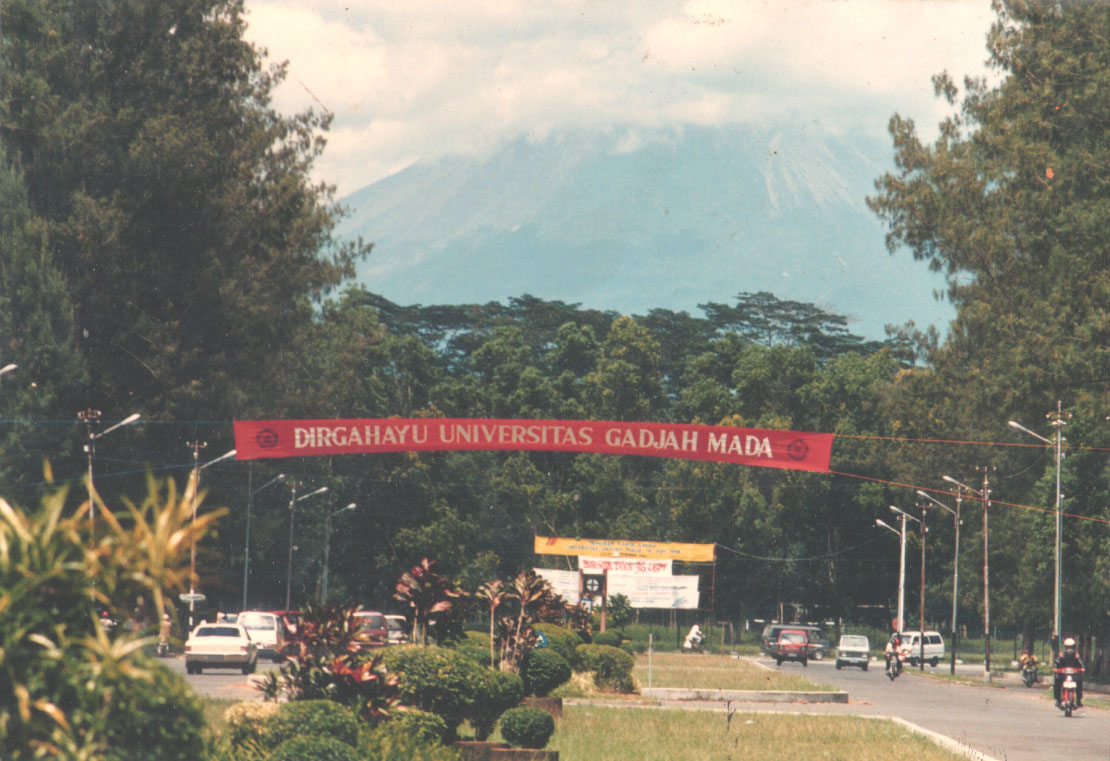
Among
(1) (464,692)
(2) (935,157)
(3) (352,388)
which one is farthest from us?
(3) (352,388)

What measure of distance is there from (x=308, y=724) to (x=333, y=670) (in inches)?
69.7

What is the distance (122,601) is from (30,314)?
1454 inches

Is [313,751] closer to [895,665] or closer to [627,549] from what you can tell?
[895,665]

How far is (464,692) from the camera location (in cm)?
1463

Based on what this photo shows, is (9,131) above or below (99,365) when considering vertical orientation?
above

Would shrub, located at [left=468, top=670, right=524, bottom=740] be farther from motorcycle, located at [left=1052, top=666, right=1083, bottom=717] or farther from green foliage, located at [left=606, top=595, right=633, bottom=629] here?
green foliage, located at [left=606, top=595, right=633, bottom=629]

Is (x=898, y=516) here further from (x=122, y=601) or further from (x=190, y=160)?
(x=122, y=601)

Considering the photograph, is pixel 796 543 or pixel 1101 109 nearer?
pixel 1101 109

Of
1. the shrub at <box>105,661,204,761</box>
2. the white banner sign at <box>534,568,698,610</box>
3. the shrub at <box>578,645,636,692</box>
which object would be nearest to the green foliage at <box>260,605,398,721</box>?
the shrub at <box>105,661,204,761</box>

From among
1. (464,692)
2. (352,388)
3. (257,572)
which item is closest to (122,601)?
(464,692)

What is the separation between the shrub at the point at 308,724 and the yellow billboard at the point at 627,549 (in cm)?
4700

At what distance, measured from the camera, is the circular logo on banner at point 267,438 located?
34.6m

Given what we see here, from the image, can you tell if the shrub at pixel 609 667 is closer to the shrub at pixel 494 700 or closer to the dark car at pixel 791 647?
the shrub at pixel 494 700

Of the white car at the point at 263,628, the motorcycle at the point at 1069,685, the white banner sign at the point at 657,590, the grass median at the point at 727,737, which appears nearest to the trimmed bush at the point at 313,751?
the grass median at the point at 727,737
